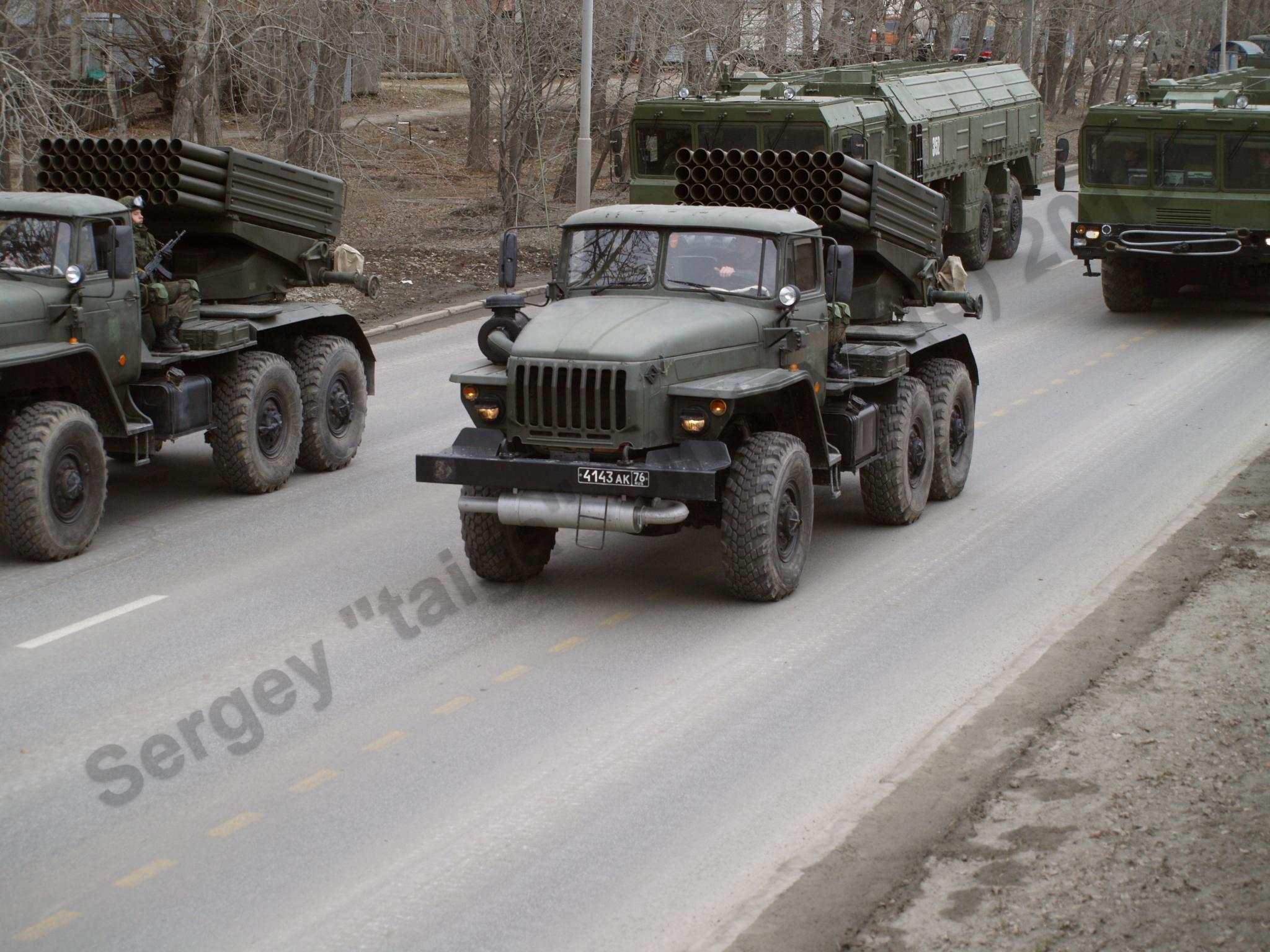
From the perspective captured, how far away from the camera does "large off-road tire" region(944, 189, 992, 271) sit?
25.3 metres

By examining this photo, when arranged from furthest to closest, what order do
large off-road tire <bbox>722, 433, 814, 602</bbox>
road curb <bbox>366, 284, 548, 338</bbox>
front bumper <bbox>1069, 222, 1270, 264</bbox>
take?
road curb <bbox>366, 284, 548, 338</bbox> → front bumper <bbox>1069, 222, 1270, 264</bbox> → large off-road tire <bbox>722, 433, 814, 602</bbox>

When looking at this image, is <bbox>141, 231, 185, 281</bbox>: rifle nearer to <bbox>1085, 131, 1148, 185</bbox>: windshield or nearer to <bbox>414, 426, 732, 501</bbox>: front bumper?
<bbox>414, 426, 732, 501</bbox>: front bumper

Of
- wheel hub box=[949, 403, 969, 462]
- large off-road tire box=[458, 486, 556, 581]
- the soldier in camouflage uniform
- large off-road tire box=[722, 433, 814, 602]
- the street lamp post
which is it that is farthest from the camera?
the street lamp post

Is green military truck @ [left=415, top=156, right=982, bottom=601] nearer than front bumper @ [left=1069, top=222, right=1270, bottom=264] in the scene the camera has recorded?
Yes

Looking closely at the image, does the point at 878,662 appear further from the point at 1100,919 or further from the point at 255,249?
the point at 255,249

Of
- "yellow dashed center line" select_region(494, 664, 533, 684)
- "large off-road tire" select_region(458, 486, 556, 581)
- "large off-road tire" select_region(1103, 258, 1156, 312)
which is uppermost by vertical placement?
"large off-road tire" select_region(1103, 258, 1156, 312)

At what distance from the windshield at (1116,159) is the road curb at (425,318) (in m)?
7.03

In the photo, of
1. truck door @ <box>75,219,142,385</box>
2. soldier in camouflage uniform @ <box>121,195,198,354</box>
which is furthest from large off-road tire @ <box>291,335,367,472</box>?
truck door @ <box>75,219,142,385</box>

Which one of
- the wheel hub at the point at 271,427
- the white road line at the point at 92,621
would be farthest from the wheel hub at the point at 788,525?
the wheel hub at the point at 271,427

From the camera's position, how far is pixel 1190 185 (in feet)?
68.8

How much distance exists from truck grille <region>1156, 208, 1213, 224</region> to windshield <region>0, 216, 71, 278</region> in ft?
45.3

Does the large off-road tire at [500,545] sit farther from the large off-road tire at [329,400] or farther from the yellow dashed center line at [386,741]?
the large off-road tire at [329,400]

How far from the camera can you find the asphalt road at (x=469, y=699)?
6.80m

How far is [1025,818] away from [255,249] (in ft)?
30.0
